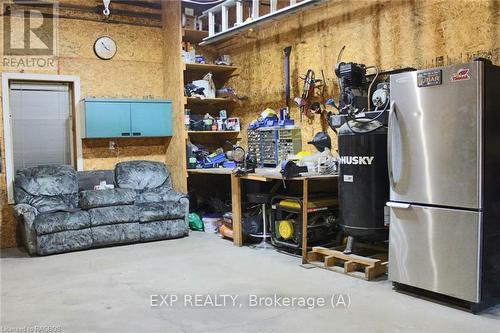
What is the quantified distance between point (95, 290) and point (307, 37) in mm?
3771

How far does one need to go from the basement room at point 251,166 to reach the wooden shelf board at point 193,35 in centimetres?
4

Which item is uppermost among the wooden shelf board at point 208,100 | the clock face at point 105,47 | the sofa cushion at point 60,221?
the clock face at point 105,47

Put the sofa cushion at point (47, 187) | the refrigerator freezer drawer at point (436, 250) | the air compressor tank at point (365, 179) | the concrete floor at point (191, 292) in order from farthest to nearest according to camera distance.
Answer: the sofa cushion at point (47, 187)
the air compressor tank at point (365, 179)
the refrigerator freezer drawer at point (436, 250)
the concrete floor at point (191, 292)

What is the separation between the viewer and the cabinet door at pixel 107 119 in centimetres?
584

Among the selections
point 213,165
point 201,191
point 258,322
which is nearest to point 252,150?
point 213,165

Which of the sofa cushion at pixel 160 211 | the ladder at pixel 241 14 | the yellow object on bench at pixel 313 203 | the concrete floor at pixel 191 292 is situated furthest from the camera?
the sofa cushion at pixel 160 211

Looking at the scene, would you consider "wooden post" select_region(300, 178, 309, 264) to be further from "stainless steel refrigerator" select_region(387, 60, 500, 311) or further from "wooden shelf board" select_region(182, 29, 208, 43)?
"wooden shelf board" select_region(182, 29, 208, 43)

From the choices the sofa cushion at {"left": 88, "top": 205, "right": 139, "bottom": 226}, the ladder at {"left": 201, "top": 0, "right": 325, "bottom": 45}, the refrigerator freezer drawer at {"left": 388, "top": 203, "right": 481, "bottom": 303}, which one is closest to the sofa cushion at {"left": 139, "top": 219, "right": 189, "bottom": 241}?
the sofa cushion at {"left": 88, "top": 205, "right": 139, "bottom": 226}

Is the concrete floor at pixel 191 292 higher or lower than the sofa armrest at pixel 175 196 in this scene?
lower

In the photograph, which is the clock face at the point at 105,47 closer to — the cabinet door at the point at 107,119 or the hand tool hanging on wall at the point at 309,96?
the cabinet door at the point at 107,119

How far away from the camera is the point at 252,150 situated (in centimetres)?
604

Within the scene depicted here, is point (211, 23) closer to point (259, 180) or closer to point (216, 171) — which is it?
point (216, 171)

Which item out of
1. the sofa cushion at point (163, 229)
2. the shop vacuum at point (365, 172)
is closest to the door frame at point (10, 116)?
the sofa cushion at point (163, 229)

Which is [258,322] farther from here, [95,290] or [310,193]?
[310,193]
